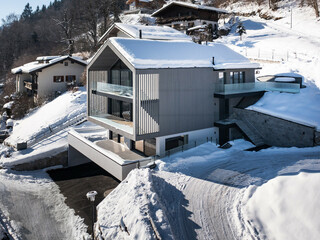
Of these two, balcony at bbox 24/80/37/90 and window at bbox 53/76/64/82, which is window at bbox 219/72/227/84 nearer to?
window at bbox 53/76/64/82

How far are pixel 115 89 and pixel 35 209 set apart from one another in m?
8.69

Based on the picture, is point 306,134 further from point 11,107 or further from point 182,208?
point 11,107

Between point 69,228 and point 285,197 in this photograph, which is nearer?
point 285,197

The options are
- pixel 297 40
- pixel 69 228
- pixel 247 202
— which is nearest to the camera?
pixel 247 202

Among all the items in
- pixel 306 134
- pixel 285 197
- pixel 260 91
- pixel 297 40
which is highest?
pixel 297 40

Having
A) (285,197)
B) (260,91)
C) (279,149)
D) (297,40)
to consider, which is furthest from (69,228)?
(297,40)

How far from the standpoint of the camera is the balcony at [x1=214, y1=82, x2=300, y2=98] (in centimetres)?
2014

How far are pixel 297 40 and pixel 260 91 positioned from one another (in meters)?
24.9

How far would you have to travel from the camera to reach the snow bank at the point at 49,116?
27.9 meters

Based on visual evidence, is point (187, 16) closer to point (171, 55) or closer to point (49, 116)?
point (49, 116)

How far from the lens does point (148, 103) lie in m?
16.7

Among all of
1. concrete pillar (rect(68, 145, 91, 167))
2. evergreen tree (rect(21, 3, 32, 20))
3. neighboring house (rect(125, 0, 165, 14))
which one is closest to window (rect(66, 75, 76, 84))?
concrete pillar (rect(68, 145, 91, 167))

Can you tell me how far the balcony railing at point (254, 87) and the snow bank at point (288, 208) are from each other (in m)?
9.32

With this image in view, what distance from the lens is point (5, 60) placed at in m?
71.3
